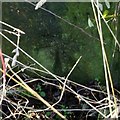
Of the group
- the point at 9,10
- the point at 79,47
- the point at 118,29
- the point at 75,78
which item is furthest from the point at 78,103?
the point at 9,10

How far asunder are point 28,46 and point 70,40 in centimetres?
20

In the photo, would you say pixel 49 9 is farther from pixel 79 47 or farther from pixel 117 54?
pixel 117 54

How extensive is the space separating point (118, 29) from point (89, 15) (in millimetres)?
148

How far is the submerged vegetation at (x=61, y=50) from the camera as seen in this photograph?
1.60 m

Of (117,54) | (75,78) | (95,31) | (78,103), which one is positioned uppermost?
(95,31)

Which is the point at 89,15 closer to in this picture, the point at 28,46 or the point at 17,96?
the point at 28,46

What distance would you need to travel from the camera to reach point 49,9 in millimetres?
1590

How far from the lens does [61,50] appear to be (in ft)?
5.54

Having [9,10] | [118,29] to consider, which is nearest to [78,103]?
[118,29]

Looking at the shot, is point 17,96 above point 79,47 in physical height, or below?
below

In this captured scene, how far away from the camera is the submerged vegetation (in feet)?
5.24

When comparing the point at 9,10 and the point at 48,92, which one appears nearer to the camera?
the point at 9,10

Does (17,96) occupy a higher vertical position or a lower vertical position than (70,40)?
lower

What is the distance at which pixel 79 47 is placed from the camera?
168 cm
